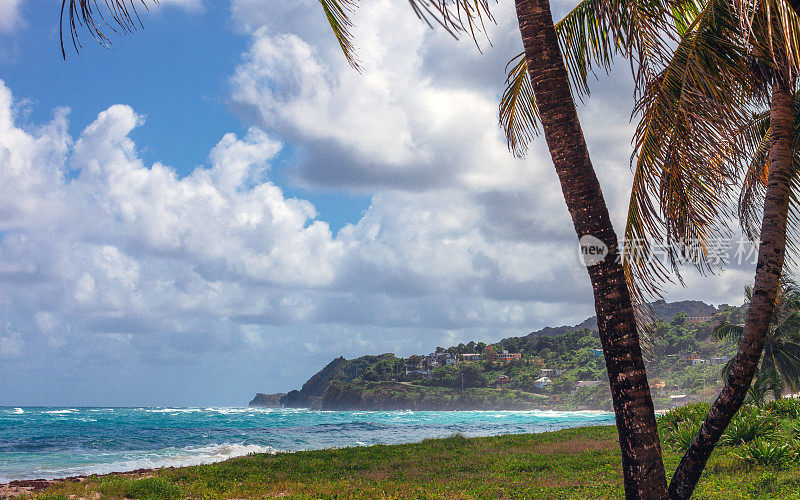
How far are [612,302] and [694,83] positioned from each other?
231 centimetres

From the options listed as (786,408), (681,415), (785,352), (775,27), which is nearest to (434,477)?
(681,415)

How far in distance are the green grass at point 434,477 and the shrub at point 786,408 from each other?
4.05 meters

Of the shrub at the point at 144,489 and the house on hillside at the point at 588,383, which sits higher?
the shrub at the point at 144,489

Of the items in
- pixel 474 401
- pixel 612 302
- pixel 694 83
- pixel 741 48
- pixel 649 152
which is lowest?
pixel 474 401

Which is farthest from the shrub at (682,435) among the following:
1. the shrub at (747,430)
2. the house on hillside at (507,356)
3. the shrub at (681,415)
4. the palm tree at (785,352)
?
the house on hillside at (507,356)

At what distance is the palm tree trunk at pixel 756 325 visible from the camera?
498cm

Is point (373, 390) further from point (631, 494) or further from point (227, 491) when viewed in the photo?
point (631, 494)

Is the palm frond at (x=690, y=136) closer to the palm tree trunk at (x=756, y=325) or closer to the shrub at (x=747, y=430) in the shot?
the palm tree trunk at (x=756, y=325)

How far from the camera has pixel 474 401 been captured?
117 metres

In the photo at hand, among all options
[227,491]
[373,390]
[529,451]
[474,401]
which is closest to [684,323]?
[474,401]

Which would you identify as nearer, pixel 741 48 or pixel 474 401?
pixel 741 48

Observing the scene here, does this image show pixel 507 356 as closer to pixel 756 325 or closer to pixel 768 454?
pixel 768 454

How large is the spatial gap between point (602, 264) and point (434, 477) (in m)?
9.95

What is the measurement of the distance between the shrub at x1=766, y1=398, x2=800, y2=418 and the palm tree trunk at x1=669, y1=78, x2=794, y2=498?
11699 mm
